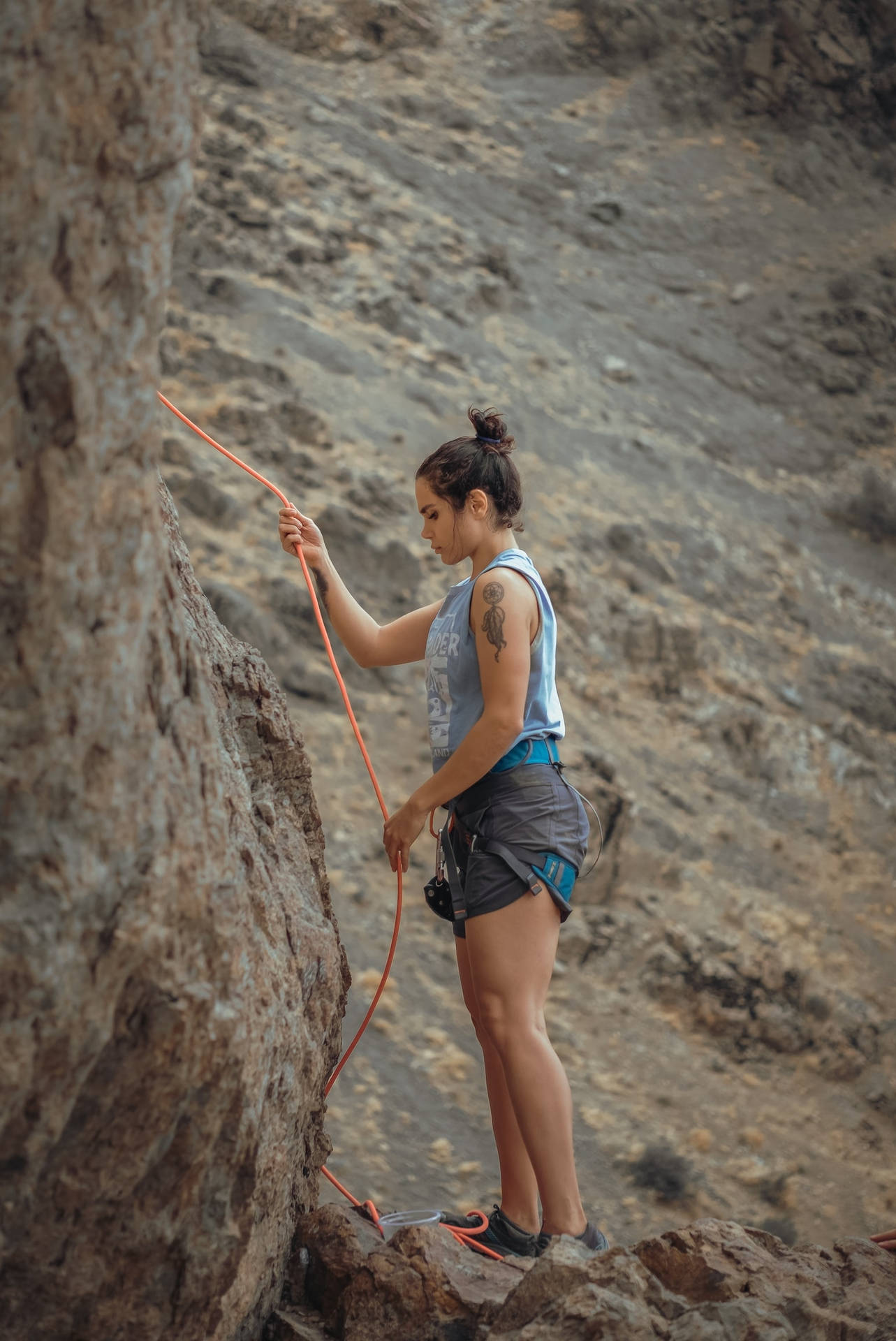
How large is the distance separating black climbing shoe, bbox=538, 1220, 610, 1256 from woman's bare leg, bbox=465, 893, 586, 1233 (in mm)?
18

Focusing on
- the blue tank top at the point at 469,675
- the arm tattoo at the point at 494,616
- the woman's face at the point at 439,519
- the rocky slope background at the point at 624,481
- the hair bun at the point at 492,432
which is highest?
the hair bun at the point at 492,432

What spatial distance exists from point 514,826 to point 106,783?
115cm

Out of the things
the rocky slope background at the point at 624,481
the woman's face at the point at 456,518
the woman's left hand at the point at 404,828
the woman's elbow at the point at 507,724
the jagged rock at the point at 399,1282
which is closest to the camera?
the jagged rock at the point at 399,1282

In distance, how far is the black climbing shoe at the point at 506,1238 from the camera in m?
2.55

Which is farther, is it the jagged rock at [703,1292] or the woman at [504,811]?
the woman at [504,811]

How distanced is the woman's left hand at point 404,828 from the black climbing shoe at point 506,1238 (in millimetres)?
906

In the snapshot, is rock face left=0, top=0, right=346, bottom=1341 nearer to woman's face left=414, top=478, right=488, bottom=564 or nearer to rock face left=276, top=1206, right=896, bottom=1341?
rock face left=276, top=1206, right=896, bottom=1341

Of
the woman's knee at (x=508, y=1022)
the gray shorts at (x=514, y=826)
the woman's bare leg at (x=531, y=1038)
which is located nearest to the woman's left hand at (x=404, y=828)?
the gray shorts at (x=514, y=826)

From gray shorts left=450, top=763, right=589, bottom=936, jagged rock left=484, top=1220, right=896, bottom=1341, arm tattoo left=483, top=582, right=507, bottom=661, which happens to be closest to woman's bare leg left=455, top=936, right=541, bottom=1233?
gray shorts left=450, top=763, right=589, bottom=936

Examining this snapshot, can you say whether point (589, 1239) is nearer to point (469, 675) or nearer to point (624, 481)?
point (469, 675)

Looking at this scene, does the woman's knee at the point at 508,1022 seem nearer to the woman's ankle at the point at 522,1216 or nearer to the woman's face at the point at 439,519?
the woman's ankle at the point at 522,1216

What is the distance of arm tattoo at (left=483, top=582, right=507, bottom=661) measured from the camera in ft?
7.83

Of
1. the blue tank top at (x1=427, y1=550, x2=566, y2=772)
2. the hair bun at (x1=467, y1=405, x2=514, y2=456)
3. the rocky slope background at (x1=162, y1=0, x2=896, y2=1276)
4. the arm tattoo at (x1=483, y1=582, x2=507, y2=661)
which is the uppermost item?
the hair bun at (x1=467, y1=405, x2=514, y2=456)

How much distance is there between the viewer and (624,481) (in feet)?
32.0
